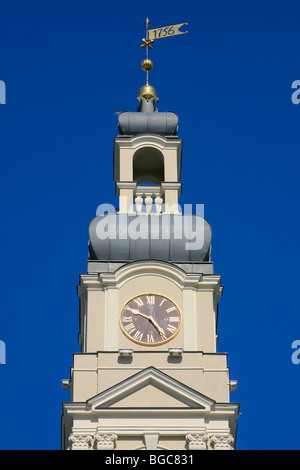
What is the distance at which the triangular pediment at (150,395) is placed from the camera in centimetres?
4444

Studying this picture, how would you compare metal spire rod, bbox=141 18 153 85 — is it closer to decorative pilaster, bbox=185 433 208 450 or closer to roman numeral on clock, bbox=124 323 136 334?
roman numeral on clock, bbox=124 323 136 334

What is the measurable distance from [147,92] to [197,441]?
12.9m

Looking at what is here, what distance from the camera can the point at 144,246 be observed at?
156ft

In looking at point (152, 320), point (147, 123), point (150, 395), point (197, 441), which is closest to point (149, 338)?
point (152, 320)

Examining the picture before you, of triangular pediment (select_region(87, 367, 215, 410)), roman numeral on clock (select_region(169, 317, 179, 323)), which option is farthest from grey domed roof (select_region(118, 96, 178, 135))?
triangular pediment (select_region(87, 367, 215, 410))

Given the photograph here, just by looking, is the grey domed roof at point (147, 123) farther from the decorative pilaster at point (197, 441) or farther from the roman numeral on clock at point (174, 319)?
the decorative pilaster at point (197, 441)

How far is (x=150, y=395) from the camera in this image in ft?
147

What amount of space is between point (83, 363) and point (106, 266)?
309 centimetres

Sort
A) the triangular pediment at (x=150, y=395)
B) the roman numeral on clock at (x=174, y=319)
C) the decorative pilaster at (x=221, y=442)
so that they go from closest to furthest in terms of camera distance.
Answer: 1. the decorative pilaster at (x=221, y=442)
2. the triangular pediment at (x=150, y=395)
3. the roman numeral on clock at (x=174, y=319)

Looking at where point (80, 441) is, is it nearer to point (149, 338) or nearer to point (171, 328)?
point (149, 338)

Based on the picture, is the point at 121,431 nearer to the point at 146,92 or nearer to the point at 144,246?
the point at 144,246

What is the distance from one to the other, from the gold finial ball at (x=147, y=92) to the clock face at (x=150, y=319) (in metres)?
8.40

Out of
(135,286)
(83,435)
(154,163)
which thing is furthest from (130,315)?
Answer: (154,163)

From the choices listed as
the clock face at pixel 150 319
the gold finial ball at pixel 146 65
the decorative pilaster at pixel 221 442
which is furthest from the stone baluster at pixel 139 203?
the decorative pilaster at pixel 221 442
